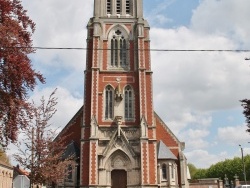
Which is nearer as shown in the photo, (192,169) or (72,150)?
(72,150)

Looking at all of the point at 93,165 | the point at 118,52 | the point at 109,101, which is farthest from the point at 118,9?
the point at 93,165

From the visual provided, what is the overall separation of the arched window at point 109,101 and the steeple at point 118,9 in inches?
375

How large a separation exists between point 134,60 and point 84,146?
37.4 feet

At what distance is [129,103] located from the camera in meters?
38.6

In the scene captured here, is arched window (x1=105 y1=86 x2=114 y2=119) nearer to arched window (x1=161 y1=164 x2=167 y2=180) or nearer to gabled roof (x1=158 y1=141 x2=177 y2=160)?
gabled roof (x1=158 y1=141 x2=177 y2=160)

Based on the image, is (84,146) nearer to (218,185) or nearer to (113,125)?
(113,125)

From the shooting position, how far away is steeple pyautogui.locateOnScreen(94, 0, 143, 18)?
42.5 meters

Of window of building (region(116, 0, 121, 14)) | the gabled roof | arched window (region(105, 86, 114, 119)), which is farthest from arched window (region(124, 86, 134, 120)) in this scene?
window of building (region(116, 0, 121, 14))

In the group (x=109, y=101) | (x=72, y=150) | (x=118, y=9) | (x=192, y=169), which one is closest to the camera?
(x=72, y=150)

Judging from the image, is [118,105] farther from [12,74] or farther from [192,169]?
[192,169]

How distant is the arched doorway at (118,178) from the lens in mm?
36156

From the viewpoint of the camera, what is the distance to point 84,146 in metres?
35.9

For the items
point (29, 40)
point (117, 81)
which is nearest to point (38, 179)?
point (29, 40)

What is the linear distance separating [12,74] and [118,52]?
27.3 m
